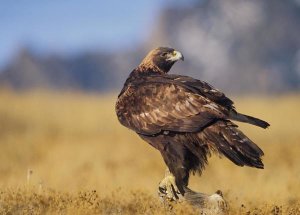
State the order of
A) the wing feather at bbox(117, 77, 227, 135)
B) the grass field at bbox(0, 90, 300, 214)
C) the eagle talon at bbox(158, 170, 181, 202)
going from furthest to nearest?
the grass field at bbox(0, 90, 300, 214) → the eagle talon at bbox(158, 170, 181, 202) → the wing feather at bbox(117, 77, 227, 135)

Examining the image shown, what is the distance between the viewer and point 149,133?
31.8ft

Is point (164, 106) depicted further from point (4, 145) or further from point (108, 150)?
point (4, 145)

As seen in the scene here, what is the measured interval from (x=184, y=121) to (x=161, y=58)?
1.53 meters

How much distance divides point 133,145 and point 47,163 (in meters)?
2.64

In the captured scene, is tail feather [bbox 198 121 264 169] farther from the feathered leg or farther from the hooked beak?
the hooked beak

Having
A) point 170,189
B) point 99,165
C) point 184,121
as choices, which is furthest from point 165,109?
point 99,165

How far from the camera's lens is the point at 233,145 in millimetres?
9109

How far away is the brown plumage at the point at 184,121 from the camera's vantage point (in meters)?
9.16

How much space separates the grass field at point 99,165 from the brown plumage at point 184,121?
655 millimetres

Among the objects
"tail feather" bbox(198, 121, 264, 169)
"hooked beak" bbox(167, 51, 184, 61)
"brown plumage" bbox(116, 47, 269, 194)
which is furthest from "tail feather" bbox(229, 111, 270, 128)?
"hooked beak" bbox(167, 51, 184, 61)

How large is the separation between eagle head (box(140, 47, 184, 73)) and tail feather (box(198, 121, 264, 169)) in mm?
1647

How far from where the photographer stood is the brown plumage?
916cm

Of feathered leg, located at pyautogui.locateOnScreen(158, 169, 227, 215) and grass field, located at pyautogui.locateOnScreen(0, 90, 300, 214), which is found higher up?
grass field, located at pyautogui.locateOnScreen(0, 90, 300, 214)

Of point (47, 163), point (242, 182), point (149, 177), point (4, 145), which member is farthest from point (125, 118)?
point (4, 145)
